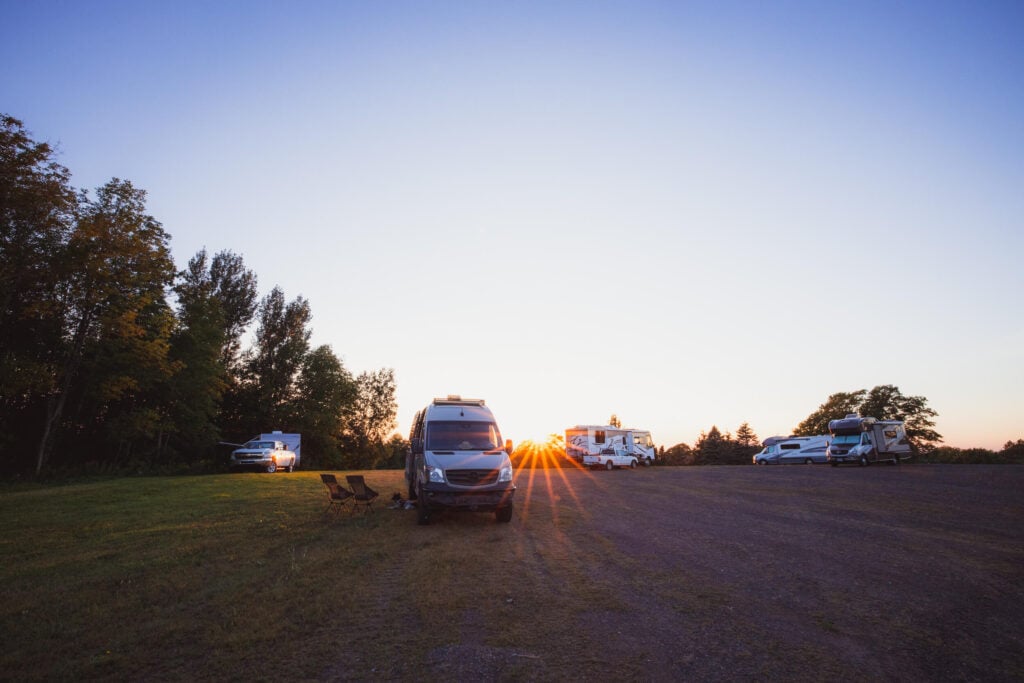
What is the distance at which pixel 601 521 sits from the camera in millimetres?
12188

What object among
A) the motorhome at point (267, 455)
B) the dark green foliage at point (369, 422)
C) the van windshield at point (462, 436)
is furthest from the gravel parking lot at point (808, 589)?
the dark green foliage at point (369, 422)

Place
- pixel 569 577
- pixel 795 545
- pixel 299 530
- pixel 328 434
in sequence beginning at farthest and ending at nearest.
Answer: pixel 328 434 → pixel 299 530 → pixel 795 545 → pixel 569 577

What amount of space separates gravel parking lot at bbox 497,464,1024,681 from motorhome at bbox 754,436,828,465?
25915 mm

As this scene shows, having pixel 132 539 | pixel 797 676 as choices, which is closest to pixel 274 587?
pixel 132 539

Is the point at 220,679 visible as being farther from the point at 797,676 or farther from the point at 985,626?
the point at 985,626

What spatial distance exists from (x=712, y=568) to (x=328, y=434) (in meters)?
49.7

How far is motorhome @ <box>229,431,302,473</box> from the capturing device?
104 ft

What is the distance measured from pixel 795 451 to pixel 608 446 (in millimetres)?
15131

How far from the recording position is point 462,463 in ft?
38.7

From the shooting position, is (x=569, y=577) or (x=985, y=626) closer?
(x=985, y=626)

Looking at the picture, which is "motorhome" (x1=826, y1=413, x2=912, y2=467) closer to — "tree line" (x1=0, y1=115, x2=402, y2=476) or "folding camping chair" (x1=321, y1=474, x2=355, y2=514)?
"folding camping chair" (x1=321, y1=474, x2=355, y2=514)

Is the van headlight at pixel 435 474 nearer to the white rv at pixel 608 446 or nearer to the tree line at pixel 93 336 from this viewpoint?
the tree line at pixel 93 336

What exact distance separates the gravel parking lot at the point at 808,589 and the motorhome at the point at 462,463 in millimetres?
1083

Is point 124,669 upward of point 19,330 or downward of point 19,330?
downward
